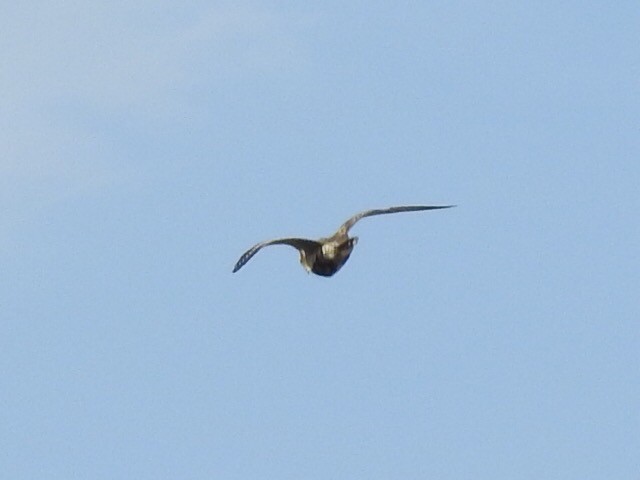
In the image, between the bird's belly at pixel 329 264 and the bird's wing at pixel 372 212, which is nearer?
the bird's wing at pixel 372 212

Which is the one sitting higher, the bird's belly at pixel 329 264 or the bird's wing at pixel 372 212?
the bird's wing at pixel 372 212

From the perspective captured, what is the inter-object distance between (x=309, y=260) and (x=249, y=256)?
14.8 feet

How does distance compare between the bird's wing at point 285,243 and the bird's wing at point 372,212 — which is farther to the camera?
the bird's wing at point 372,212

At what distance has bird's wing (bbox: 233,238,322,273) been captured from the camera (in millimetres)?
65688

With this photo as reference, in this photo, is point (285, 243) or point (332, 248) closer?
point (285, 243)

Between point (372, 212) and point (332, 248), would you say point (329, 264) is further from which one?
point (372, 212)

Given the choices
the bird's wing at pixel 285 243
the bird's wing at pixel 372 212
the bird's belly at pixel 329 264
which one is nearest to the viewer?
the bird's wing at pixel 285 243

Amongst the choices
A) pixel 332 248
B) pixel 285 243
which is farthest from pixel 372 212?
pixel 285 243

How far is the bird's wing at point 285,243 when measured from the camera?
65688 millimetres

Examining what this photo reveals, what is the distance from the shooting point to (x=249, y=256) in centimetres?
6581

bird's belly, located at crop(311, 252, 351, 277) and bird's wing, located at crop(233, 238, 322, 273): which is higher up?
bird's wing, located at crop(233, 238, 322, 273)

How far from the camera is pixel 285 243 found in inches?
2692

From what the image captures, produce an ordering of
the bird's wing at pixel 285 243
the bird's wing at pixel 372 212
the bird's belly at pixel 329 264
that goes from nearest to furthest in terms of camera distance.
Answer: the bird's wing at pixel 285 243, the bird's wing at pixel 372 212, the bird's belly at pixel 329 264

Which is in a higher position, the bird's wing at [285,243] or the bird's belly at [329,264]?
the bird's wing at [285,243]
